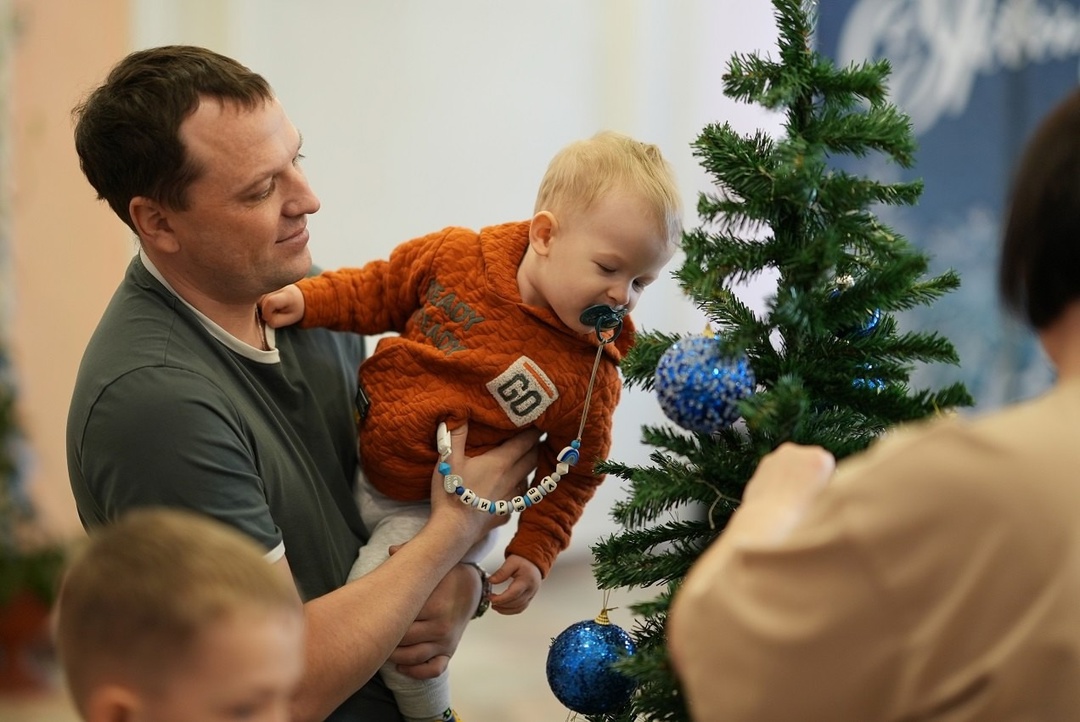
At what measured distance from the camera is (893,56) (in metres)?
4.40

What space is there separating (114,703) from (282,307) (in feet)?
2.99

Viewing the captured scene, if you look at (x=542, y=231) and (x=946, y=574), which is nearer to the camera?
(x=946, y=574)

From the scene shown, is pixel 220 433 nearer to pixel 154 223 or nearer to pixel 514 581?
pixel 154 223

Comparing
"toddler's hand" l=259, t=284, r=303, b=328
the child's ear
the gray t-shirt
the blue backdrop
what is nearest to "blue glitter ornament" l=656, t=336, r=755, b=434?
the child's ear

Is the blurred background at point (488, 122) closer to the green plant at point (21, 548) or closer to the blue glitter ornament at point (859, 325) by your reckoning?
the green plant at point (21, 548)

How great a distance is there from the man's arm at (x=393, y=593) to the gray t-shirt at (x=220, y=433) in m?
0.12

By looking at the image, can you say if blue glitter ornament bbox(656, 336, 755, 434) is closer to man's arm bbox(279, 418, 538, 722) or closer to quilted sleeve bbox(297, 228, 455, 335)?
man's arm bbox(279, 418, 538, 722)

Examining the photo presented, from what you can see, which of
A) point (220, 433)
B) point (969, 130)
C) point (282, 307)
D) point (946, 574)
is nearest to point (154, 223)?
point (282, 307)

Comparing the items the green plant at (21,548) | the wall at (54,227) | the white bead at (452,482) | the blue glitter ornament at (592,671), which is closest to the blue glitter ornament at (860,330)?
the blue glitter ornament at (592,671)

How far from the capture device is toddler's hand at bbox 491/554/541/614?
6.02 feet

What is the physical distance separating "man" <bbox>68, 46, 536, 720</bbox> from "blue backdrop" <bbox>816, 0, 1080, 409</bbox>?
2.98m

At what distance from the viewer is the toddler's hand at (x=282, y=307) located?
1.83 metres

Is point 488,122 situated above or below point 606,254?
below

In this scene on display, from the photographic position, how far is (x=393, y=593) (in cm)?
161
